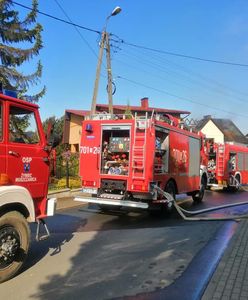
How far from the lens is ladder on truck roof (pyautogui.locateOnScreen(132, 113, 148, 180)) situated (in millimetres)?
11406

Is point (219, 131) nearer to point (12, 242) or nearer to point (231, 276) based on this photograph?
point (231, 276)

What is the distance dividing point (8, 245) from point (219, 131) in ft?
205

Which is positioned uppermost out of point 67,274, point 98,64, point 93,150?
point 98,64

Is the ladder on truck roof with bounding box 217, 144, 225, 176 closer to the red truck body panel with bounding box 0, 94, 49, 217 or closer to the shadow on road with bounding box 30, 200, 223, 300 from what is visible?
the shadow on road with bounding box 30, 200, 223, 300

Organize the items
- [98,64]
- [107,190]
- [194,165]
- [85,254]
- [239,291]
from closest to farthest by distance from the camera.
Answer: [239,291] → [85,254] → [107,190] → [194,165] → [98,64]

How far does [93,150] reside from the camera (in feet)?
Result: 40.7

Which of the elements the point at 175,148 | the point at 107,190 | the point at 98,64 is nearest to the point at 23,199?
the point at 107,190

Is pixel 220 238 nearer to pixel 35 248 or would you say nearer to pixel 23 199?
pixel 35 248

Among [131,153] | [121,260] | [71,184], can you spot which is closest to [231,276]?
[121,260]

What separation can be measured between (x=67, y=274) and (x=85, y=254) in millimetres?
1209

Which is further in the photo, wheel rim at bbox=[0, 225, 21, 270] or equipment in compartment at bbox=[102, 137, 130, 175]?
equipment in compartment at bbox=[102, 137, 130, 175]

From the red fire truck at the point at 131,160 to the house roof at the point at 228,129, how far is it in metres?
52.9

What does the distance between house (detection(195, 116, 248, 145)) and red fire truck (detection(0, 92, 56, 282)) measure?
5872cm

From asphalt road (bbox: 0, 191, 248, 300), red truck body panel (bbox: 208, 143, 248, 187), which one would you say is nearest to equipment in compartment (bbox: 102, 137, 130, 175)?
asphalt road (bbox: 0, 191, 248, 300)
